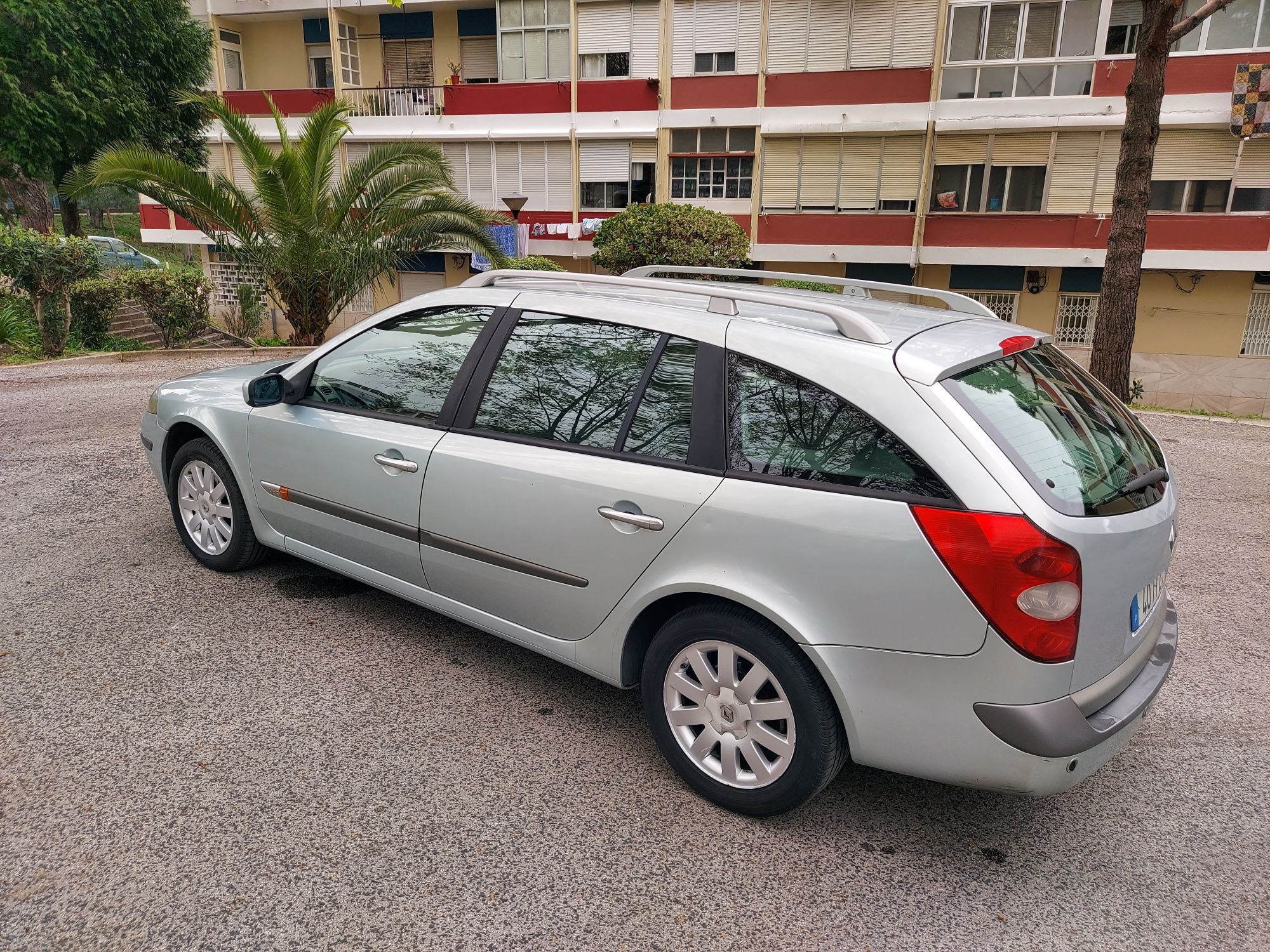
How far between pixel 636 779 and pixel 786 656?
31.9 inches

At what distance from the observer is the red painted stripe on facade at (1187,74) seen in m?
19.9

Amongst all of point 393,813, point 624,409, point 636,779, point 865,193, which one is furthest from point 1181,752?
point 865,193

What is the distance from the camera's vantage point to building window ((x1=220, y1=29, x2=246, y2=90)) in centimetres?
2794

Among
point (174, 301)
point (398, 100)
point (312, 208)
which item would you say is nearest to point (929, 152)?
point (398, 100)

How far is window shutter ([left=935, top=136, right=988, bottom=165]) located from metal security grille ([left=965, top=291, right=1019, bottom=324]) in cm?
338

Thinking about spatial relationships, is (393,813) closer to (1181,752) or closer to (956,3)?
(1181,752)

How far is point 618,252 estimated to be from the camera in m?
15.5

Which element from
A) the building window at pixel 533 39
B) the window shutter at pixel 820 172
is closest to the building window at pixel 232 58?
the building window at pixel 533 39

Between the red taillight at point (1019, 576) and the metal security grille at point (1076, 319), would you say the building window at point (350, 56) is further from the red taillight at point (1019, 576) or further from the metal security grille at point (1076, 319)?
the red taillight at point (1019, 576)

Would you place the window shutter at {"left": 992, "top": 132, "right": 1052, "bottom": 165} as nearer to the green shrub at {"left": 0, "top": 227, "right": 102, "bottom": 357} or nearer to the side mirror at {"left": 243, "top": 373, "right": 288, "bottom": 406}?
the green shrub at {"left": 0, "top": 227, "right": 102, "bottom": 357}

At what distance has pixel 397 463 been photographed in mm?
3539

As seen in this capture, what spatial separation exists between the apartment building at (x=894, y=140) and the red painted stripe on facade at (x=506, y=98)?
60 millimetres

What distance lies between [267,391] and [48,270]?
1056 cm

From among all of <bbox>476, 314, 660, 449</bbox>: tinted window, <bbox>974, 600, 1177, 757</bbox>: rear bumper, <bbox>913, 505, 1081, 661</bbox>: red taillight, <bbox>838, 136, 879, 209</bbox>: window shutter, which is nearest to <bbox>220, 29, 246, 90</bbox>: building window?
<bbox>838, 136, 879, 209</bbox>: window shutter
